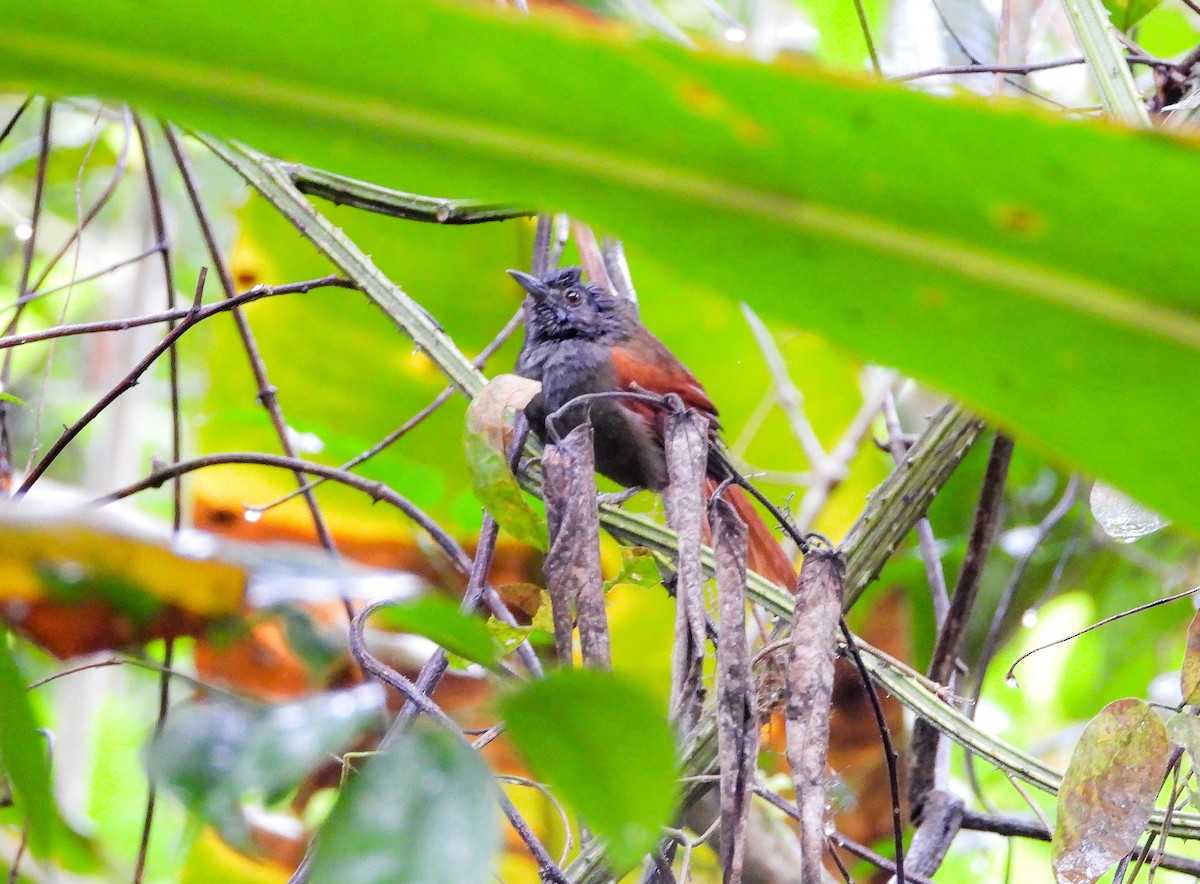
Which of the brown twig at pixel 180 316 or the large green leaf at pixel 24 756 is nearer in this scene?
the large green leaf at pixel 24 756

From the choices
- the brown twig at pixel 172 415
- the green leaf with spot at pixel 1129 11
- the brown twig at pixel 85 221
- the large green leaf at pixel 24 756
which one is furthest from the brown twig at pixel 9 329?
the green leaf with spot at pixel 1129 11

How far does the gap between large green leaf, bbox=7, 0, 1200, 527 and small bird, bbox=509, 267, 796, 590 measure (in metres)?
1.80

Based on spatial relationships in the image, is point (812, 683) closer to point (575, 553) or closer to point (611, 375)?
point (575, 553)

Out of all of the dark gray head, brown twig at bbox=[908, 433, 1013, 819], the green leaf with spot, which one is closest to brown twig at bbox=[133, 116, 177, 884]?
the dark gray head

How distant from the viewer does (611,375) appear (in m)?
2.58

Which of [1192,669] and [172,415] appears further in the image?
[172,415]

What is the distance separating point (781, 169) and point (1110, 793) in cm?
84

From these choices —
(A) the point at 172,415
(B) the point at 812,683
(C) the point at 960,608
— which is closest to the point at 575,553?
(B) the point at 812,683

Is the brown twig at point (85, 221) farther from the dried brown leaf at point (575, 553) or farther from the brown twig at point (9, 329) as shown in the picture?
the dried brown leaf at point (575, 553)

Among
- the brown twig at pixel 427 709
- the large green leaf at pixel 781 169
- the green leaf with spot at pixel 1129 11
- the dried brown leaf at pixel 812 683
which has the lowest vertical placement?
the brown twig at pixel 427 709

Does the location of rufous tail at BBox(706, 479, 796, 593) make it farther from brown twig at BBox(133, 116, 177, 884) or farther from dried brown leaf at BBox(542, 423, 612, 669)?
dried brown leaf at BBox(542, 423, 612, 669)

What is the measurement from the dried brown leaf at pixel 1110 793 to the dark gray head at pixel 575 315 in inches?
66.1

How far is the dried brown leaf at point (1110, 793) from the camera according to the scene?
41.4 inches

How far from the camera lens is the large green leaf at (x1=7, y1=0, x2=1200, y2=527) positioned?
448mm
